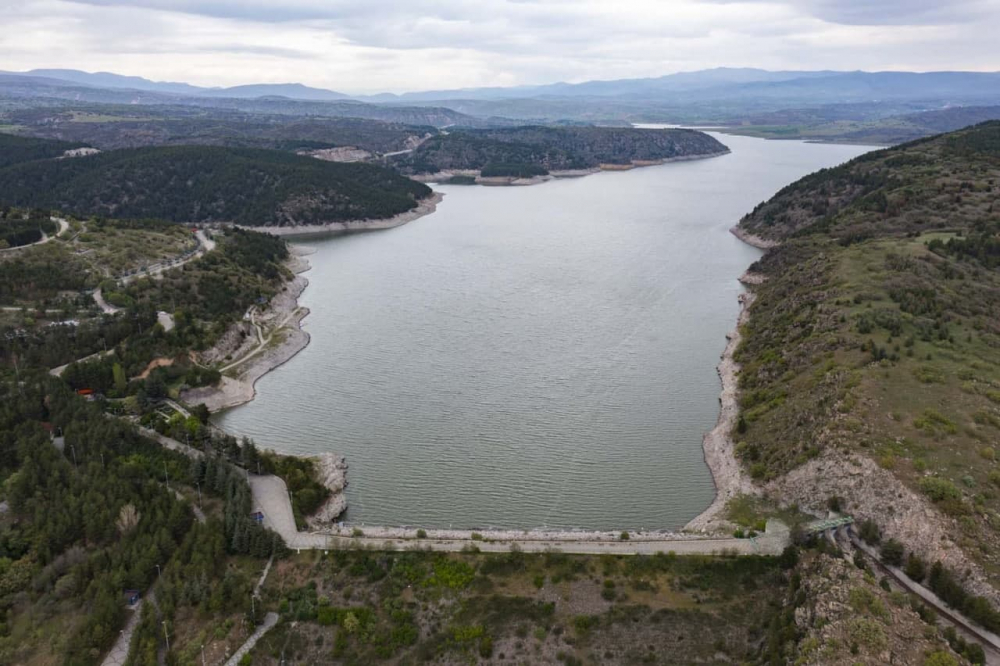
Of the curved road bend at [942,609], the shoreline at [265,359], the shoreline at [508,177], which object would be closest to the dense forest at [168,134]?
the shoreline at [508,177]

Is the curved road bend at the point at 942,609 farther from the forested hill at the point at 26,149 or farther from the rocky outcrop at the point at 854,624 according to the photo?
the forested hill at the point at 26,149

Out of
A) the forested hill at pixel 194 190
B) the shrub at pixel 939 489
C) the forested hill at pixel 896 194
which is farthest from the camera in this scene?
the forested hill at pixel 194 190

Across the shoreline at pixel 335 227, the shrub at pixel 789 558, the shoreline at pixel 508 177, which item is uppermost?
the shoreline at pixel 508 177

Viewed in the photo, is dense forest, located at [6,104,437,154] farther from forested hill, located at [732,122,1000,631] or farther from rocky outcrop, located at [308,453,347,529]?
Result: rocky outcrop, located at [308,453,347,529]

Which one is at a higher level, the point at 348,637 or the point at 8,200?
the point at 8,200

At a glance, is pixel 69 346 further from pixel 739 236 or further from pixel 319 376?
pixel 739 236

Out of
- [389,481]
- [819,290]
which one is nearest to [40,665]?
[389,481]

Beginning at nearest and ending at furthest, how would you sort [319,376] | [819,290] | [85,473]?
[85,473]
[319,376]
[819,290]

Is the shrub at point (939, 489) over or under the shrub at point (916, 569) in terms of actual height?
over
